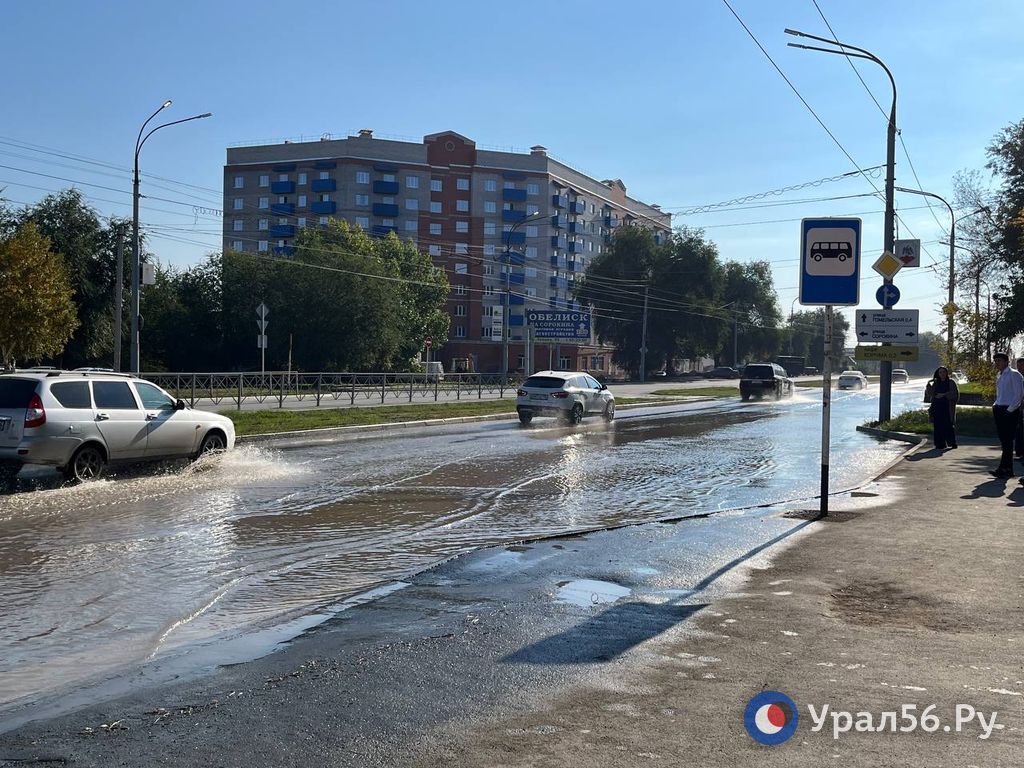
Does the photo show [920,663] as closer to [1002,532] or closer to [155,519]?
[1002,532]

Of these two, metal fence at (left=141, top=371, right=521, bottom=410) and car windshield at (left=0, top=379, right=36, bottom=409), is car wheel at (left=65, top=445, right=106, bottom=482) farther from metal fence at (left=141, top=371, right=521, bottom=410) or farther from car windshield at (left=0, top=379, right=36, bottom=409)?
metal fence at (left=141, top=371, right=521, bottom=410)

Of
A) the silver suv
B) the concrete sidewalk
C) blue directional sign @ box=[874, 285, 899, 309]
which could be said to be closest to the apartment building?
blue directional sign @ box=[874, 285, 899, 309]

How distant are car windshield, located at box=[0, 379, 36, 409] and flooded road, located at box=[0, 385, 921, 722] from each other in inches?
49.1

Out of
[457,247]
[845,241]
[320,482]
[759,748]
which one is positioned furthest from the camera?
[457,247]

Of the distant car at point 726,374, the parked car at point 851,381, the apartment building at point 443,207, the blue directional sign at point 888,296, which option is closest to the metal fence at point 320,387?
the blue directional sign at point 888,296

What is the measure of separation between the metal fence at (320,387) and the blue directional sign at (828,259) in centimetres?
2341

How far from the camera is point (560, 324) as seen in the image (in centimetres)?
6588

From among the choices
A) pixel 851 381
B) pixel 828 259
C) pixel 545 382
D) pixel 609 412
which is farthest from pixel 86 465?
pixel 851 381

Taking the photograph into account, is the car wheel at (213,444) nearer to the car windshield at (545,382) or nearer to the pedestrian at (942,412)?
the pedestrian at (942,412)

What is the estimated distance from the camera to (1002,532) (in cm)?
1002

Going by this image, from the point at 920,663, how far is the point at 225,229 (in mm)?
109124

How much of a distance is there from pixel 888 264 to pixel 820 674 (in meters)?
16.5

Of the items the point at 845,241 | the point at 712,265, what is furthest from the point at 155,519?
the point at 712,265

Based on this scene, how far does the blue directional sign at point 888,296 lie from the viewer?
24047mm
